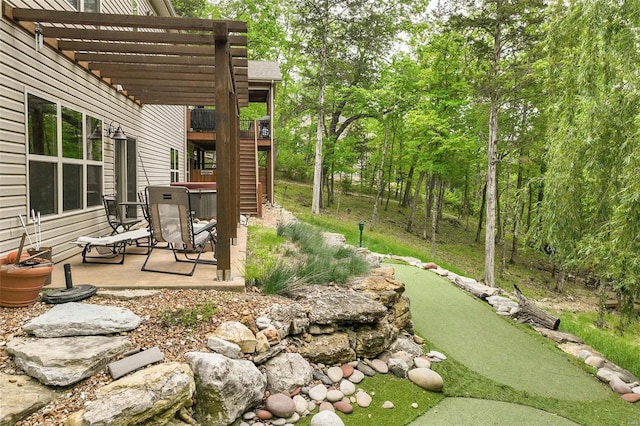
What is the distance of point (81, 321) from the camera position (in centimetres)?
328

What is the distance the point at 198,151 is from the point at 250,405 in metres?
18.5

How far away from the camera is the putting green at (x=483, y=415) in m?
3.71

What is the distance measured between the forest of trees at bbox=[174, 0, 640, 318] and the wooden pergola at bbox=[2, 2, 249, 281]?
4.97 meters

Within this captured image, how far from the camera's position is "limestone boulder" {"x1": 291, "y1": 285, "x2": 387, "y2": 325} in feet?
14.7

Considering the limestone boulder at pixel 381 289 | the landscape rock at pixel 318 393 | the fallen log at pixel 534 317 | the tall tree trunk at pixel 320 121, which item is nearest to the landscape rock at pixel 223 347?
Result: the landscape rock at pixel 318 393

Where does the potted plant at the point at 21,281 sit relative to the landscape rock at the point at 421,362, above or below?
above

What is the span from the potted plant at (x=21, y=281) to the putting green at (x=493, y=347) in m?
4.50

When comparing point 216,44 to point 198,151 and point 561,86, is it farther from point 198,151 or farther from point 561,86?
point 198,151

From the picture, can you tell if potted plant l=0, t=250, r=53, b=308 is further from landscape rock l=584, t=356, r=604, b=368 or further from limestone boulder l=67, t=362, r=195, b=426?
landscape rock l=584, t=356, r=604, b=368

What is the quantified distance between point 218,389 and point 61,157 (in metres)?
4.03

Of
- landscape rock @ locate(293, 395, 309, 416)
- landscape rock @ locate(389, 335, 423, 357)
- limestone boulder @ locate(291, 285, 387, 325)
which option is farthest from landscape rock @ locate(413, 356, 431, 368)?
landscape rock @ locate(293, 395, 309, 416)

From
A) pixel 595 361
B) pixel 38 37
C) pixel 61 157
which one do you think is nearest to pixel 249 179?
pixel 61 157

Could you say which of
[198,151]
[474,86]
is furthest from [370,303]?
[198,151]

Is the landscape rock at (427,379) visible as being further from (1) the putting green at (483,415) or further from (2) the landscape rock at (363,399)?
(2) the landscape rock at (363,399)
